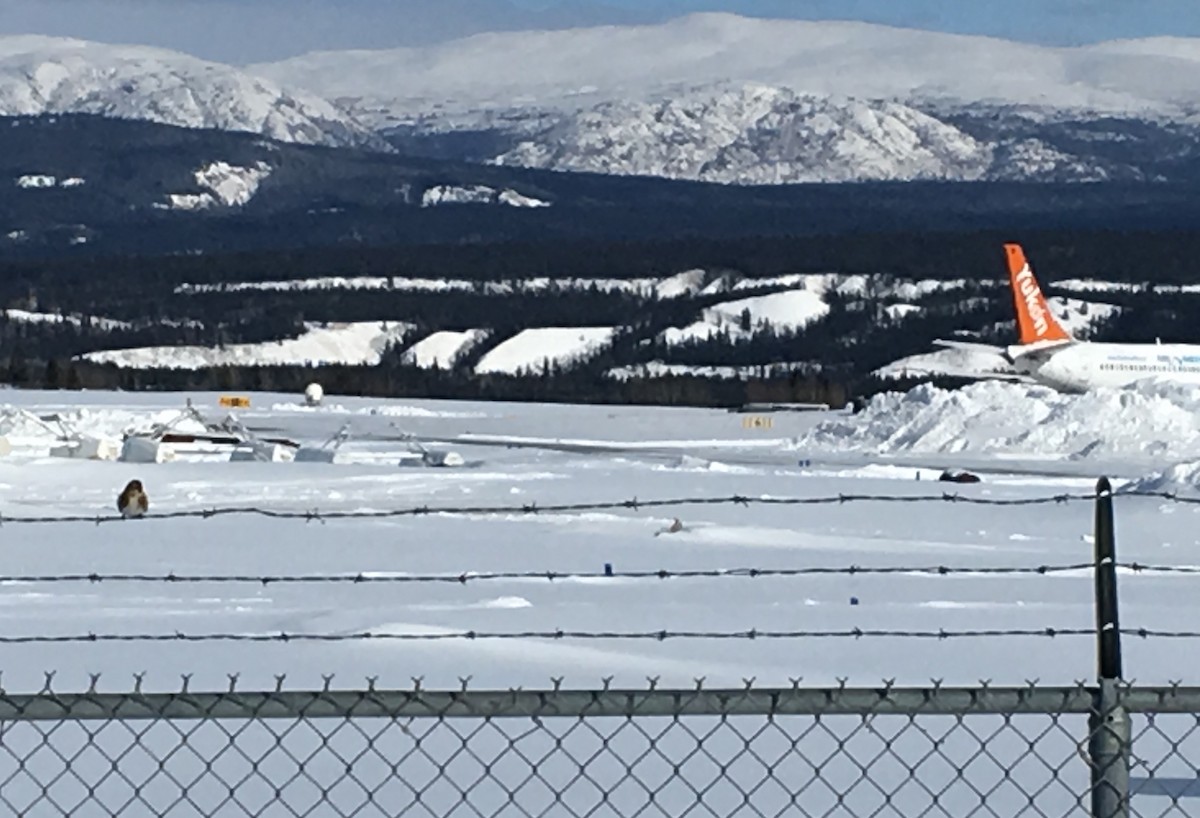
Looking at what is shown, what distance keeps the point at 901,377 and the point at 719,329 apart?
162ft

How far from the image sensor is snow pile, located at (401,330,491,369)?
184875 mm

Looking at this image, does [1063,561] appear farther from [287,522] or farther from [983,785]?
[983,785]

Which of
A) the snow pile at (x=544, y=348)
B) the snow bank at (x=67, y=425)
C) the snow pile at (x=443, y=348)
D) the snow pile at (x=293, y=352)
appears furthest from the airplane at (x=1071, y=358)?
the snow pile at (x=443, y=348)

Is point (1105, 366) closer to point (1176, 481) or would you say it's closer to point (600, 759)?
point (1176, 481)

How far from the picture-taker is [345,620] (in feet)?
68.6

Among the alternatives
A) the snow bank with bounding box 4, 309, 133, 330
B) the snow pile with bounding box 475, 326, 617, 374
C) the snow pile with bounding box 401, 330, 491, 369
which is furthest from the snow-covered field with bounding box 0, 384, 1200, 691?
the snow bank with bounding box 4, 309, 133, 330

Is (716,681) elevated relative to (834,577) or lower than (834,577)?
elevated

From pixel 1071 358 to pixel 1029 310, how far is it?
3.87 metres

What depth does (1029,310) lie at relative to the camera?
8056cm

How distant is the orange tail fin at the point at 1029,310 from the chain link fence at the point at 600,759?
6620cm

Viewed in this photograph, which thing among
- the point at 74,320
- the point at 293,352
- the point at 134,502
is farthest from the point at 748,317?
the point at 134,502

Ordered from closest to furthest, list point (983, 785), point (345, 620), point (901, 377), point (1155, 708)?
point (1155, 708) → point (983, 785) → point (345, 620) → point (901, 377)

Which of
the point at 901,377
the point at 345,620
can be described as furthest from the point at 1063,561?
the point at 901,377

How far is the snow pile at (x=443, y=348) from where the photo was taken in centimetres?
18488
